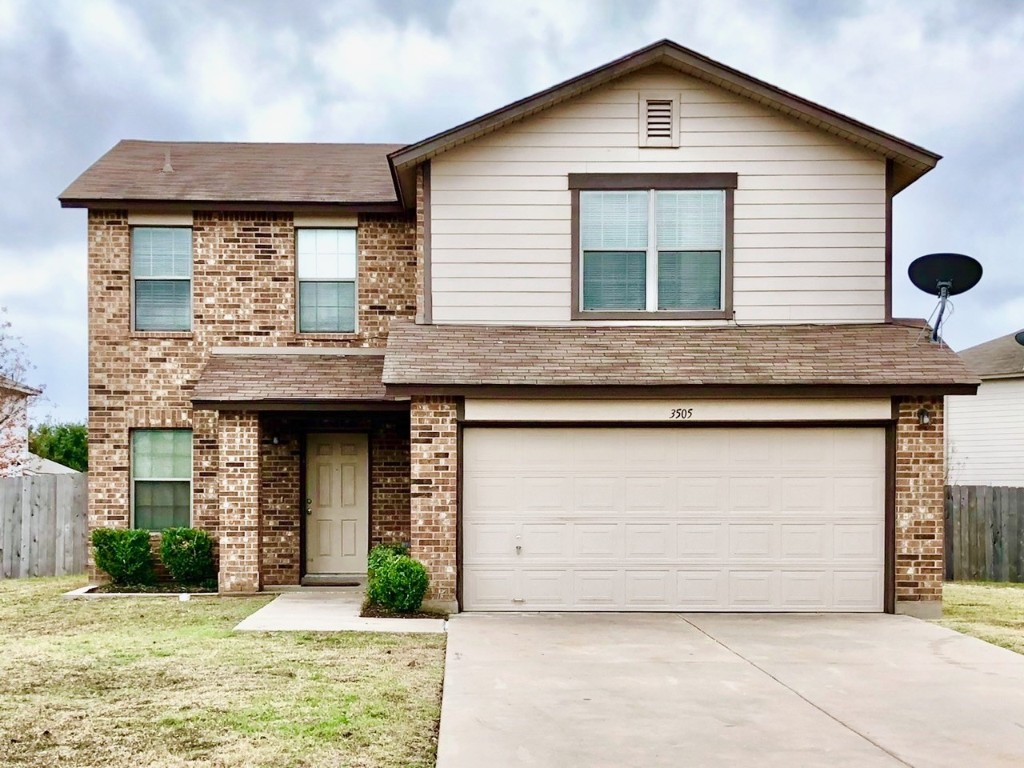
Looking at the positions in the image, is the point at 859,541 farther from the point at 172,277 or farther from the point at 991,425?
the point at 991,425

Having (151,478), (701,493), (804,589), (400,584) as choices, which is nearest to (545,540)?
(400,584)

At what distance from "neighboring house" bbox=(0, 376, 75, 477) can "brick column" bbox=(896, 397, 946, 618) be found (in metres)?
20.9

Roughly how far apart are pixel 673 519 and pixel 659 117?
5.01 metres

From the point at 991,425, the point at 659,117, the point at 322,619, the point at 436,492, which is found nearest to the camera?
the point at 322,619

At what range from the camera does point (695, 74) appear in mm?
12422

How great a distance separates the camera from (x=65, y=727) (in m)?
6.67

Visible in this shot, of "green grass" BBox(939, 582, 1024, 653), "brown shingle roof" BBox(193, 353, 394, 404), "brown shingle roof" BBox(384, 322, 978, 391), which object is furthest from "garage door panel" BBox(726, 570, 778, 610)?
"brown shingle roof" BBox(193, 353, 394, 404)

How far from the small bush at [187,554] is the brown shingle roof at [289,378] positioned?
2.24 m

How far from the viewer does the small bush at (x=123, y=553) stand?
14000mm

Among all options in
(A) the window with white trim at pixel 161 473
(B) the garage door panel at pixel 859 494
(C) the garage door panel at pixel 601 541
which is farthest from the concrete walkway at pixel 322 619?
(B) the garage door panel at pixel 859 494

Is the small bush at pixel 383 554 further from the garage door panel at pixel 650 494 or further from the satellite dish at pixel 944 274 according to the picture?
the satellite dish at pixel 944 274

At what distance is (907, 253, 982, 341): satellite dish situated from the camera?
11.8 metres

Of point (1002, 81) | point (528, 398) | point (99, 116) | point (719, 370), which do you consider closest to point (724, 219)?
point (719, 370)

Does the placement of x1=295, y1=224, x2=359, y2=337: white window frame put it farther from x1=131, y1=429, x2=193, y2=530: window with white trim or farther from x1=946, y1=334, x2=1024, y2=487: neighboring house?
x1=946, y1=334, x2=1024, y2=487: neighboring house
